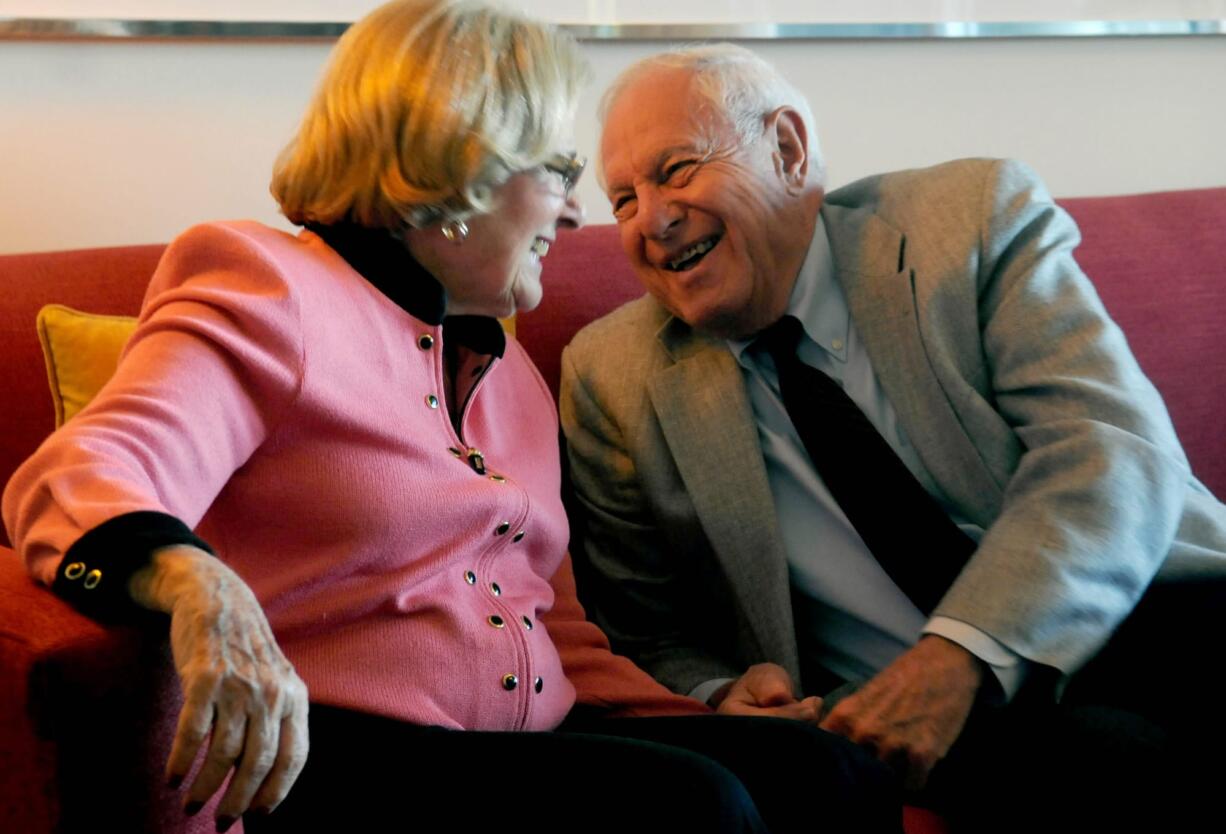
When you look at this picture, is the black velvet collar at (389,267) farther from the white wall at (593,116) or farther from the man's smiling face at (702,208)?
the white wall at (593,116)

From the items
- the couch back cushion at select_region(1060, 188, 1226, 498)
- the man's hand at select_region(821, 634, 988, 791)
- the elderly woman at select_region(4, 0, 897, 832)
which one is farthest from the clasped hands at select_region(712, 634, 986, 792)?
the couch back cushion at select_region(1060, 188, 1226, 498)

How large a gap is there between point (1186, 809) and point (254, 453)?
0.89 meters

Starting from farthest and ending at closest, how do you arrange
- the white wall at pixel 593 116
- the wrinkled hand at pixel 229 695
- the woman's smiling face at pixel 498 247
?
the white wall at pixel 593 116 < the woman's smiling face at pixel 498 247 < the wrinkled hand at pixel 229 695

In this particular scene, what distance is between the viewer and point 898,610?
63.5 inches

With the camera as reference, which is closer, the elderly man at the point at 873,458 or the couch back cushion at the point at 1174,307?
the elderly man at the point at 873,458

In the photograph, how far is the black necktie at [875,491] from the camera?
5.13 feet

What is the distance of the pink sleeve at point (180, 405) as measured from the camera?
0.95 m

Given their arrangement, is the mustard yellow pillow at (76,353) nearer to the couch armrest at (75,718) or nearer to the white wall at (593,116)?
the white wall at (593,116)

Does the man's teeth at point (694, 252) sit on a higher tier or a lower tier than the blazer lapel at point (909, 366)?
higher

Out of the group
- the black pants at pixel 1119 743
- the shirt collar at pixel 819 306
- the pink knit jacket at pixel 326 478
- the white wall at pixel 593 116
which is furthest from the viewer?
→ the white wall at pixel 593 116

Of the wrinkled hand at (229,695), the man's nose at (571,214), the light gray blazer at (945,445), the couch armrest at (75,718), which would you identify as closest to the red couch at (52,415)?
the couch armrest at (75,718)

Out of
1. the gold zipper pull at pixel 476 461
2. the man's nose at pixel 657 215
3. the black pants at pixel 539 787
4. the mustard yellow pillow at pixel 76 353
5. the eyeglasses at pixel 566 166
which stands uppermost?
the eyeglasses at pixel 566 166

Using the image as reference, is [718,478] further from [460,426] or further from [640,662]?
[460,426]

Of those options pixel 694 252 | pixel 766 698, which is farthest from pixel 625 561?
pixel 694 252
